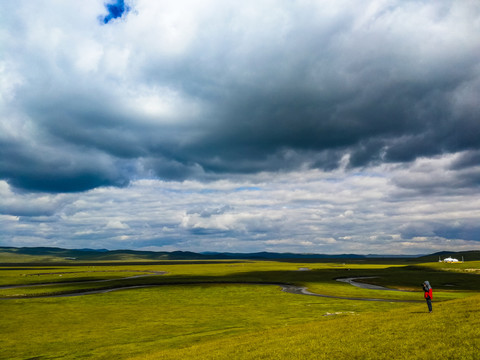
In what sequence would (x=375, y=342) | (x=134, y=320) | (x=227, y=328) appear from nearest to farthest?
(x=375, y=342)
(x=227, y=328)
(x=134, y=320)

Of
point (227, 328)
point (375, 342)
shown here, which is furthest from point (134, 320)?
point (375, 342)

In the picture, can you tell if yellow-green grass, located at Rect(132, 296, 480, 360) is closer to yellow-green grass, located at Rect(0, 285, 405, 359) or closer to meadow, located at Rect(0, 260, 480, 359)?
meadow, located at Rect(0, 260, 480, 359)

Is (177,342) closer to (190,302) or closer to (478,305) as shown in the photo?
(478,305)

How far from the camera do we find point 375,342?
26922 mm

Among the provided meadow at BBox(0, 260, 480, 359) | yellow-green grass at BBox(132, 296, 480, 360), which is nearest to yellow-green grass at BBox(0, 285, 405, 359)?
meadow at BBox(0, 260, 480, 359)

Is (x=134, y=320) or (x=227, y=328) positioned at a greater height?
(x=227, y=328)

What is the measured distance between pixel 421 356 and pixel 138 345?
34648mm

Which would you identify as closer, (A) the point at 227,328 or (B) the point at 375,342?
(B) the point at 375,342

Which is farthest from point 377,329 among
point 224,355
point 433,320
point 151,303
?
point 151,303

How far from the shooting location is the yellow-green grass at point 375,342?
23188 mm

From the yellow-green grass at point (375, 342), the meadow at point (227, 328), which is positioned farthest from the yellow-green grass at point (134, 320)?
the yellow-green grass at point (375, 342)

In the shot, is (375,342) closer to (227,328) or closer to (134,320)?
(227,328)

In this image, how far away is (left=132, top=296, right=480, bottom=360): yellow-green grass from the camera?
2319cm

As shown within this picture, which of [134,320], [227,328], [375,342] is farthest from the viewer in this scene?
[134,320]
